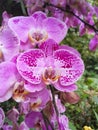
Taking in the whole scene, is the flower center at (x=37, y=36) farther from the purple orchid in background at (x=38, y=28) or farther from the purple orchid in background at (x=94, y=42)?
the purple orchid in background at (x=94, y=42)

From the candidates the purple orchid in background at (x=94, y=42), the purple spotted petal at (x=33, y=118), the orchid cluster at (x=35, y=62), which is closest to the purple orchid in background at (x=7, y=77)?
the orchid cluster at (x=35, y=62)

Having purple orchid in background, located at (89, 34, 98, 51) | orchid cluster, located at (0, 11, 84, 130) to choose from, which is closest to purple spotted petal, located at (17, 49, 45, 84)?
orchid cluster, located at (0, 11, 84, 130)

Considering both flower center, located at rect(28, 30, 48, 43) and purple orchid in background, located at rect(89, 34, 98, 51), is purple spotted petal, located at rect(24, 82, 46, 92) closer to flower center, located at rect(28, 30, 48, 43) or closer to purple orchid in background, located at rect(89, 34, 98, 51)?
flower center, located at rect(28, 30, 48, 43)

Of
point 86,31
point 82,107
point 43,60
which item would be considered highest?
point 43,60

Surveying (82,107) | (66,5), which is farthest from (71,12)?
(82,107)

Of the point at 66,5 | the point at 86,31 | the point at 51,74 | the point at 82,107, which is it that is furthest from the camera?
the point at 82,107

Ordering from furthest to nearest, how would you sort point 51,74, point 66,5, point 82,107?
point 82,107 < point 66,5 < point 51,74

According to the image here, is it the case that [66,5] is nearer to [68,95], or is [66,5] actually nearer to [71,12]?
[71,12]
